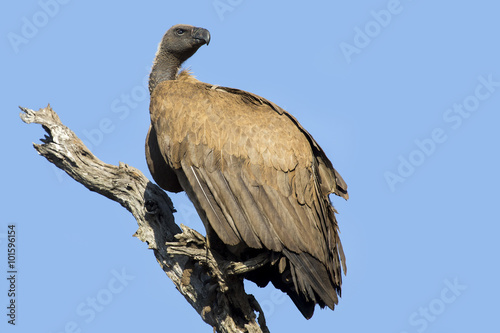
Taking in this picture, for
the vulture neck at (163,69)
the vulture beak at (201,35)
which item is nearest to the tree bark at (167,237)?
the vulture neck at (163,69)

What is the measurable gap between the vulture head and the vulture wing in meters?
1.06

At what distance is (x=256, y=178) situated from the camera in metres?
7.62

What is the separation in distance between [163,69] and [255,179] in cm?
256

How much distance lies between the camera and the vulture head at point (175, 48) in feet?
30.5

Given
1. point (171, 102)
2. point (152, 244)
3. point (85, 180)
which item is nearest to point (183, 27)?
point (171, 102)

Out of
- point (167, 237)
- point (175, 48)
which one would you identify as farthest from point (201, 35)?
point (167, 237)

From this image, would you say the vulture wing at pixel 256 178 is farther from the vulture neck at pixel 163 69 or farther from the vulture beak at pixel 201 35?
the vulture beak at pixel 201 35

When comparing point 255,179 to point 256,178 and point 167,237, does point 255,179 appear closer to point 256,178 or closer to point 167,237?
point 256,178

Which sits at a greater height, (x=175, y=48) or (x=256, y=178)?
(x=175, y=48)

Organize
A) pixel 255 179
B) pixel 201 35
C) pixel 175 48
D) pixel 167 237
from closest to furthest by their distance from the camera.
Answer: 1. pixel 255 179
2. pixel 167 237
3. pixel 201 35
4. pixel 175 48

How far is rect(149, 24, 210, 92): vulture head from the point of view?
9.30 m

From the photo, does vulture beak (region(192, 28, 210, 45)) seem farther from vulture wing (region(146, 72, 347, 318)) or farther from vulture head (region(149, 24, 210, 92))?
vulture wing (region(146, 72, 347, 318))

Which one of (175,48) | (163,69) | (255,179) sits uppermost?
(175,48)

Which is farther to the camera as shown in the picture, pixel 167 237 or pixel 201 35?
pixel 201 35
